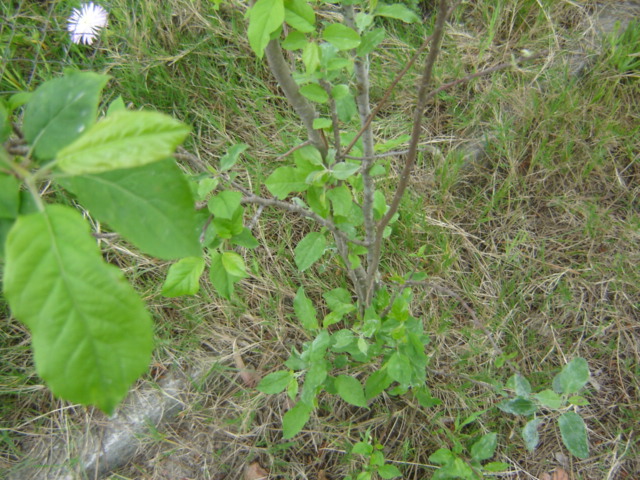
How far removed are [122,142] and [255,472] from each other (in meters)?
1.83

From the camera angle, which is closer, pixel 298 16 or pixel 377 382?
pixel 298 16

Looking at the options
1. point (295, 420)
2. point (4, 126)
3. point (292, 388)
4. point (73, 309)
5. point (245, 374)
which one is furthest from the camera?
point (245, 374)

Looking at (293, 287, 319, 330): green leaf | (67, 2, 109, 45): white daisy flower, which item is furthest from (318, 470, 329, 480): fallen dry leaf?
(67, 2, 109, 45): white daisy flower

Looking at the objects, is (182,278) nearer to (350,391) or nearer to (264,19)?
(264,19)

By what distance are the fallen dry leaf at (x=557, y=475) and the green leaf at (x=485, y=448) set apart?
585 millimetres

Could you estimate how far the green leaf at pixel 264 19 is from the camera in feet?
2.76

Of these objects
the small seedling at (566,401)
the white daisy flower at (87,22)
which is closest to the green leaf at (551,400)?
the small seedling at (566,401)

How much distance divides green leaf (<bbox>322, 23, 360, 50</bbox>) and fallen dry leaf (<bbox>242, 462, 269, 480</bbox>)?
1748mm

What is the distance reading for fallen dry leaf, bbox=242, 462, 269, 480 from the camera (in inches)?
75.9

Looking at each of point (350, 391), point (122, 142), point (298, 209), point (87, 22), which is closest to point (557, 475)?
point (350, 391)

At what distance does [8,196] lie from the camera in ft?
1.73

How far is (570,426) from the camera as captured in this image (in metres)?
1.17

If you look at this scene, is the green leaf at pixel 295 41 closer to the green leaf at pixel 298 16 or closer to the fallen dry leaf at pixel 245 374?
the green leaf at pixel 298 16

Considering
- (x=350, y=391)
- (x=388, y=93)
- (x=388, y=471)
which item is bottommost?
(x=388, y=471)
